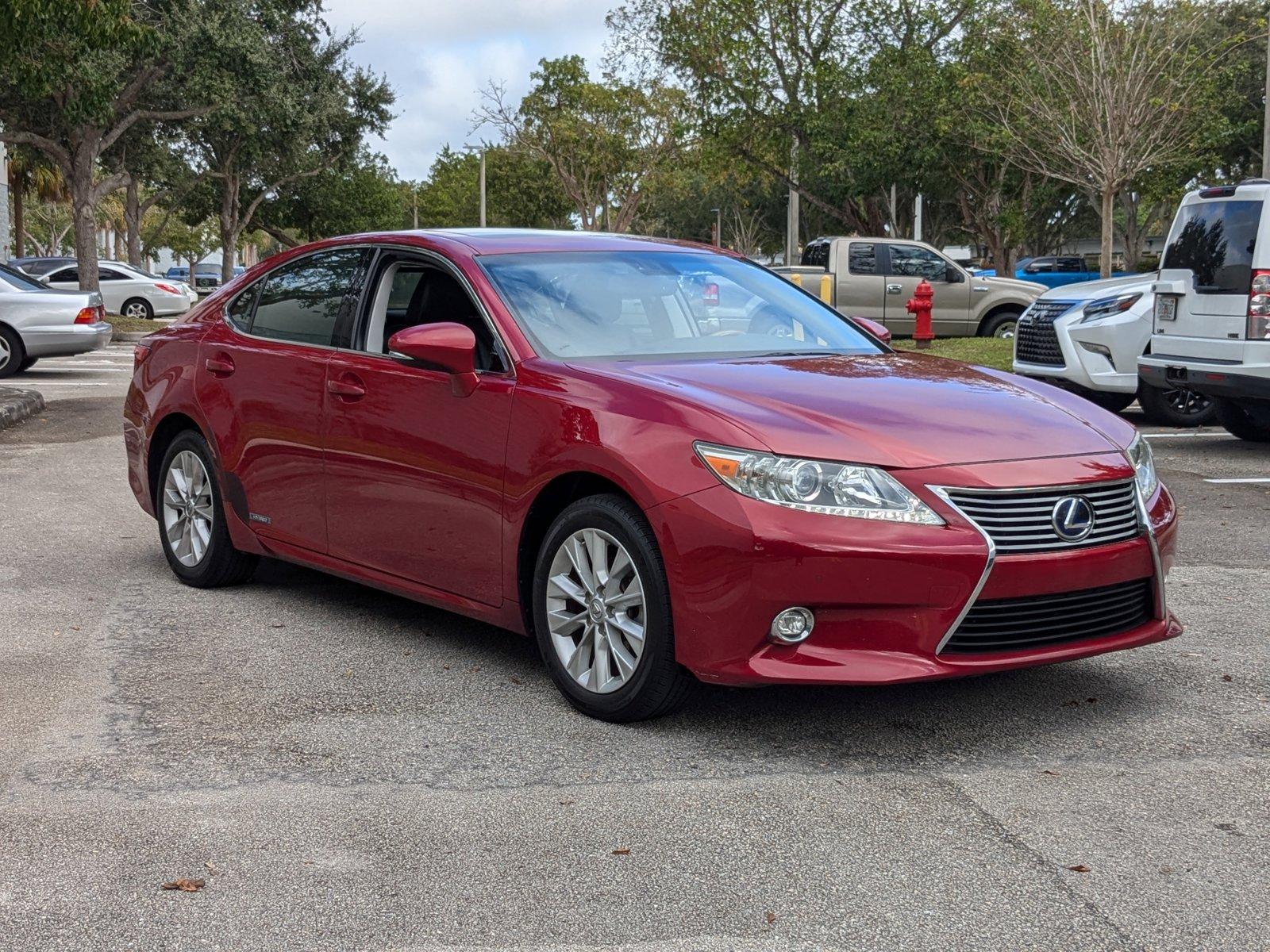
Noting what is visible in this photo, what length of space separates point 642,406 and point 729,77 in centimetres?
3077

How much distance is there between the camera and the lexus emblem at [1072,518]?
4.43 metres

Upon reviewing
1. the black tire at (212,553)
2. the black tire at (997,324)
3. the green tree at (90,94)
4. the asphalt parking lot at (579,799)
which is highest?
the green tree at (90,94)

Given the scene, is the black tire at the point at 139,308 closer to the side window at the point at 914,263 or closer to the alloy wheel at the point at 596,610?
the side window at the point at 914,263

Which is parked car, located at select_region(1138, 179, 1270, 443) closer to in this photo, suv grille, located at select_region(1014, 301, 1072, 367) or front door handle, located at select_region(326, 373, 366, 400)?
suv grille, located at select_region(1014, 301, 1072, 367)

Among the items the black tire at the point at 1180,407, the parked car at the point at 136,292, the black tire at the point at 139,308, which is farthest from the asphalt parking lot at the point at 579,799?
the black tire at the point at 139,308

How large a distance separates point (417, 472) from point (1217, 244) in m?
7.70

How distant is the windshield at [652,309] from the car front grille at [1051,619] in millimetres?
1474

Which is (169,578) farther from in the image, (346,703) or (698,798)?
(698,798)

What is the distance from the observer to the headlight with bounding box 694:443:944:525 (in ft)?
14.0

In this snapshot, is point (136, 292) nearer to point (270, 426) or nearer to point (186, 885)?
point (270, 426)

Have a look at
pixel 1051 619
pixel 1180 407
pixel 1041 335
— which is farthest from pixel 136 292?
pixel 1051 619

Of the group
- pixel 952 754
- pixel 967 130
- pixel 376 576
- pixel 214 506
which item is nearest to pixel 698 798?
pixel 952 754

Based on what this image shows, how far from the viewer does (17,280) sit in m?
19.2

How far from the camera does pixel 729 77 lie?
34.1 metres
